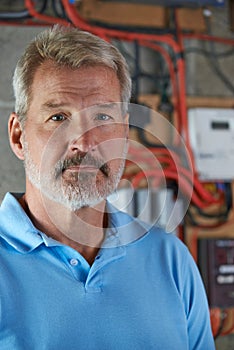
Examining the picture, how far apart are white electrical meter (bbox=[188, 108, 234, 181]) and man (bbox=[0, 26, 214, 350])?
840mm

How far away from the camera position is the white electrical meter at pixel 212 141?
1.81 m

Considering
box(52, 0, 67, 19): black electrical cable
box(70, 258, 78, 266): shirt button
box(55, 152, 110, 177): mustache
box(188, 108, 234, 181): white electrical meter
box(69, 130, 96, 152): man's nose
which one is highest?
box(52, 0, 67, 19): black electrical cable

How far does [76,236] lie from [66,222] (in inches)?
1.4

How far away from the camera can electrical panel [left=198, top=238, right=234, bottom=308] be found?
5.86 ft

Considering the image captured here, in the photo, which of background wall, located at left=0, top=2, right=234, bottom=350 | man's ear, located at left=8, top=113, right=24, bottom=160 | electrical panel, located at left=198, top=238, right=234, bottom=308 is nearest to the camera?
man's ear, located at left=8, top=113, right=24, bottom=160

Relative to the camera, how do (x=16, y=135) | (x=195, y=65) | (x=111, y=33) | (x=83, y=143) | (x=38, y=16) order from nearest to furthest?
(x=83, y=143), (x=16, y=135), (x=38, y=16), (x=111, y=33), (x=195, y=65)

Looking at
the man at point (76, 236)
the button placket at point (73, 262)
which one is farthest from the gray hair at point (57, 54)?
the button placket at point (73, 262)

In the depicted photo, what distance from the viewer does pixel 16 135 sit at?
958 millimetres

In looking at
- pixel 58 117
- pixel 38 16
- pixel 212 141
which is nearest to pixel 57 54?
pixel 58 117

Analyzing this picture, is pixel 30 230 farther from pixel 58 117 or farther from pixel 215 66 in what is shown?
pixel 215 66

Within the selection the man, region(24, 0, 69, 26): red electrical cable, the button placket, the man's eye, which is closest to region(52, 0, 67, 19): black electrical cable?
region(24, 0, 69, 26): red electrical cable

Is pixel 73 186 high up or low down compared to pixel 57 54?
down

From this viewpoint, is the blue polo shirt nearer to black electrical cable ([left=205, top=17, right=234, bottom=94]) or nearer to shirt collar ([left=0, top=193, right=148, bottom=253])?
shirt collar ([left=0, top=193, right=148, bottom=253])

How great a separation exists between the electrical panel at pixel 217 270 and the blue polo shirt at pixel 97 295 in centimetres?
77
